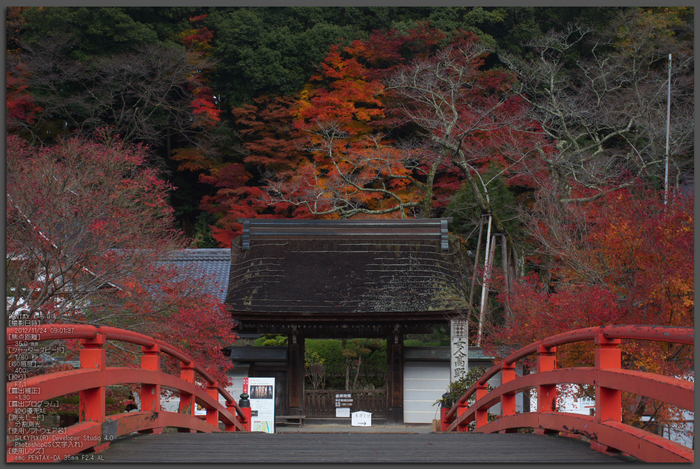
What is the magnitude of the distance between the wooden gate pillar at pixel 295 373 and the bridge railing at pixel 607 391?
705 centimetres

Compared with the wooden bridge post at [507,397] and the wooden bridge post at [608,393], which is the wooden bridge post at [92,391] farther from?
the wooden bridge post at [507,397]

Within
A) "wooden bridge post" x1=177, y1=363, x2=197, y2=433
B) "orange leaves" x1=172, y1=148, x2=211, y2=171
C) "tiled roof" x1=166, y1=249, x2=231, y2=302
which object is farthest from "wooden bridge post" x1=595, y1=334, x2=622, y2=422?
"orange leaves" x1=172, y1=148, x2=211, y2=171

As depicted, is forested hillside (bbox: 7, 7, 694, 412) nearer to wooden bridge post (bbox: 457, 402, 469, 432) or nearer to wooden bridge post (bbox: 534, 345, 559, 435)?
wooden bridge post (bbox: 457, 402, 469, 432)

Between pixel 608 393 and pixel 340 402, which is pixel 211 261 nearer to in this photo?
pixel 340 402

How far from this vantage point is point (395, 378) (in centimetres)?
1176

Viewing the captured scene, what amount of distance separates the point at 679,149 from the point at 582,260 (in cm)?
905

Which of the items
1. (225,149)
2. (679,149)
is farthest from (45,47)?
(679,149)

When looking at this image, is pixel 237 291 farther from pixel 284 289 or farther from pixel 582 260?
pixel 582 260

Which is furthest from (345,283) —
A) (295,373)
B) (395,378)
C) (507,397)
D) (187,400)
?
(507,397)

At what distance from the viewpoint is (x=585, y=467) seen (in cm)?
275

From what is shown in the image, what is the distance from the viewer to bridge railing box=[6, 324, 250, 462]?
2680mm

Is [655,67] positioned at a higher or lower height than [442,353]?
higher

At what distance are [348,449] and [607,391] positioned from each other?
1.60 metres

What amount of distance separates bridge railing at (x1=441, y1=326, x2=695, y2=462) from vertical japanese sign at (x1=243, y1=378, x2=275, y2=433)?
6.50 meters
